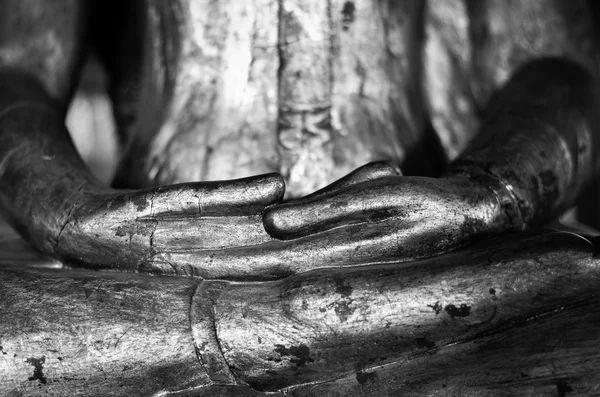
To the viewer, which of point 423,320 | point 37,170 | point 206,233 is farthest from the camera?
point 37,170

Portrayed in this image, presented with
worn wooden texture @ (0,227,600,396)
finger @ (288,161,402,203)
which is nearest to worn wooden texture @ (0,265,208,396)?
worn wooden texture @ (0,227,600,396)

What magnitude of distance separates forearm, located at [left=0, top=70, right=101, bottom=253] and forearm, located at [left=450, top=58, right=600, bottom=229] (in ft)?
1.65

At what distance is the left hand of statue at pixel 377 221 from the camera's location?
109 centimetres

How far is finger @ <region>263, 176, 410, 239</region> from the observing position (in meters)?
1.09

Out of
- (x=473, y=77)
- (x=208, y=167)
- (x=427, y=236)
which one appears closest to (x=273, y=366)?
(x=427, y=236)

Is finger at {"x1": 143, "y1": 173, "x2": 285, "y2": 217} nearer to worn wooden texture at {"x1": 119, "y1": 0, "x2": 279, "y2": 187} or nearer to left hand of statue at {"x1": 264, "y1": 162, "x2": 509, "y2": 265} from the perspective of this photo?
left hand of statue at {"x1": 264, "y1": 162, "x2": 509, "y2": 265}

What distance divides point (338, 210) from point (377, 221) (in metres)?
0.05

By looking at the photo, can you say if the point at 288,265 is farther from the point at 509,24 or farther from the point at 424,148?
the point at 509,24

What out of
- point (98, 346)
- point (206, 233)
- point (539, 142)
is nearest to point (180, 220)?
point (206, 233)

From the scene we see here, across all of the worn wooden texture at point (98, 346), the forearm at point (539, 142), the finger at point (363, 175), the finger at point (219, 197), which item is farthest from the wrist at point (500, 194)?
the worn wooden texture at point (98, 346)

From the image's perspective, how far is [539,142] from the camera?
129cm

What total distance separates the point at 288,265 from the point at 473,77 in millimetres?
635

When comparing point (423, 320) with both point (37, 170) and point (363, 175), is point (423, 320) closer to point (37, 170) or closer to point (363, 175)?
point (363, 175)

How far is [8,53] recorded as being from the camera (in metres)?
1.50
